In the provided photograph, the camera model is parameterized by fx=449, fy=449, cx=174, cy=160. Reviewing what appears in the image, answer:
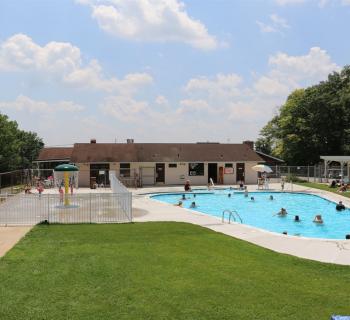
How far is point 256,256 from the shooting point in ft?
40.9

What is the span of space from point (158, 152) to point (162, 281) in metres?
36.7

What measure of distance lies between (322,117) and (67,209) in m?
44.0

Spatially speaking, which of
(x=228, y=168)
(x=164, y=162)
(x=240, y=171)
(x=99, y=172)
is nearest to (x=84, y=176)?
(x=99, y=172)

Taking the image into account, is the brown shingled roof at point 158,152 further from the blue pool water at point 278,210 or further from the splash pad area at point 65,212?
the splash pad area at point 65,212

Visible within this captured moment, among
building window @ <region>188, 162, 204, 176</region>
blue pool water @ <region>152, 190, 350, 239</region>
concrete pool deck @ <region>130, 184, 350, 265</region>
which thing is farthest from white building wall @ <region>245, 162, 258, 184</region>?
concrete pool deck @ <region>130, 184, 350, 265</region>

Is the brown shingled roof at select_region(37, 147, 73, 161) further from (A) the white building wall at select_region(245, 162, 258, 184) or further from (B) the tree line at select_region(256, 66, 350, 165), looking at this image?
(B) the tree line at select_region(256, 66, 350, 165)

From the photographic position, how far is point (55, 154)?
65625mm

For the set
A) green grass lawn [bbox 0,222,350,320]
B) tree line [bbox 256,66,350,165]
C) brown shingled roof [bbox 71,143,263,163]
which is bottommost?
green grass lawn [bbox 0,222,350,320]

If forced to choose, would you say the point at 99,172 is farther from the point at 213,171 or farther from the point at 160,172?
the point at 213,171

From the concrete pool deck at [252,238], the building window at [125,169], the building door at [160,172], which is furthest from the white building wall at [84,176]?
the concrete pool deck at [252,238]

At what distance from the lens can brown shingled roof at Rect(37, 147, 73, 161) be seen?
2515 inches

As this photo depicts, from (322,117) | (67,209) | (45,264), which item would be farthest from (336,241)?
(322,117)

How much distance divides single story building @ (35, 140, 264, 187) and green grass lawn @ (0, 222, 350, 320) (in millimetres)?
28195

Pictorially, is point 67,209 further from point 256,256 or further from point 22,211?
point 256,256
